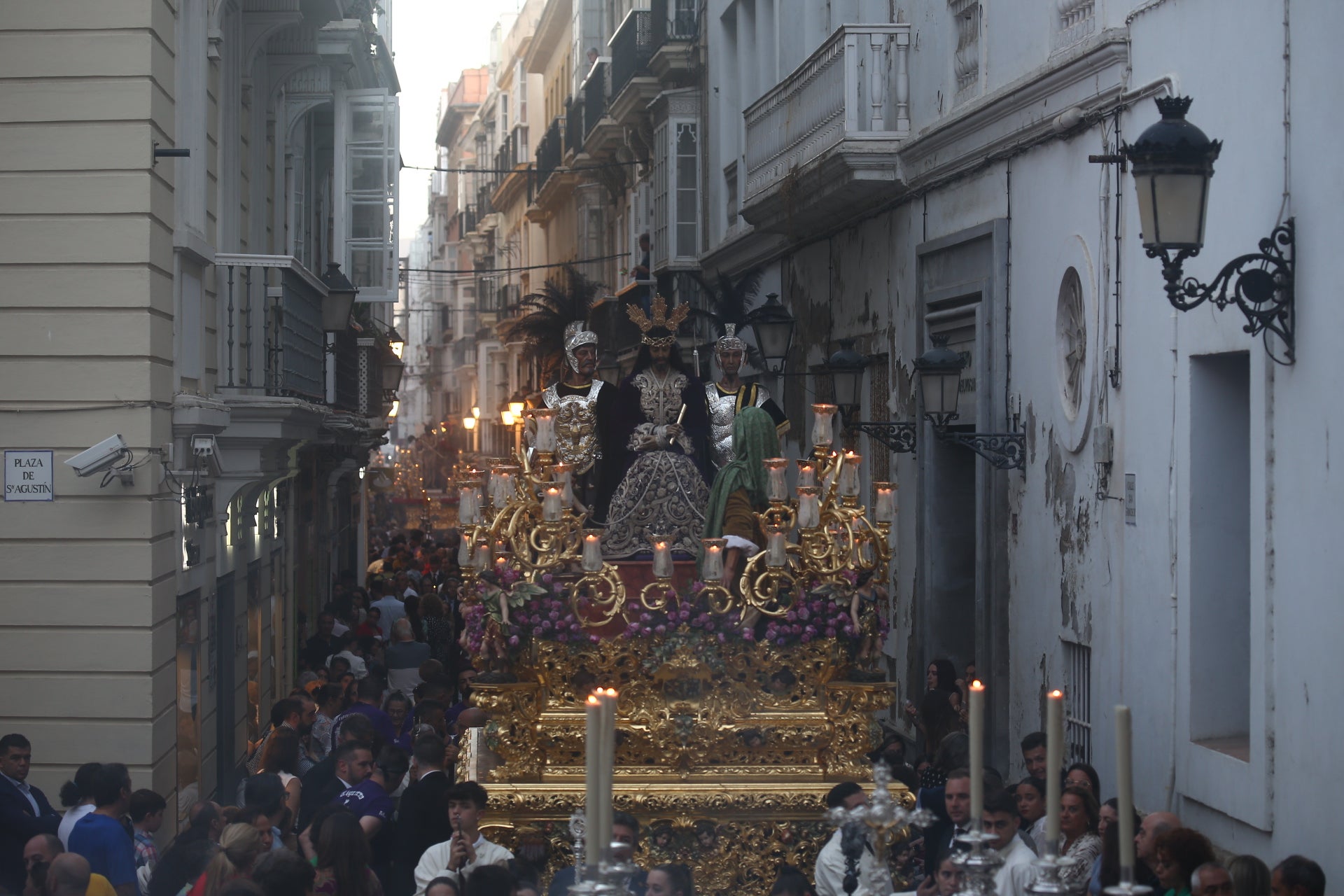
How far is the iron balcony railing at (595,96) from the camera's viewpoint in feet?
Answer: 105

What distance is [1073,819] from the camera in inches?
279

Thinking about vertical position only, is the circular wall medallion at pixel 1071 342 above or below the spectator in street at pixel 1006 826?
above

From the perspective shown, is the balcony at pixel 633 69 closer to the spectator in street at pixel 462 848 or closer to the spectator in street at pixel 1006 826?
the spectator in street at pixel 462 848

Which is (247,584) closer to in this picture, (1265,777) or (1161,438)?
(1161,438)

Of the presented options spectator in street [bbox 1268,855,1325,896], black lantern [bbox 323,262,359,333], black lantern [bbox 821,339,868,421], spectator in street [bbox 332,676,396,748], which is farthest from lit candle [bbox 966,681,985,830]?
black lantern [bbox 323,262,359,333]

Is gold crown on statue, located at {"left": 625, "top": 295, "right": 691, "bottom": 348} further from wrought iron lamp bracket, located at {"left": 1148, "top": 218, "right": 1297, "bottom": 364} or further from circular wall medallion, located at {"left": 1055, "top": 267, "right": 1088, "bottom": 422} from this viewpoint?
wrought iron lamp bracket, located at {"left": 1148, "top": 218, "right": 1297, "bottom": 364}

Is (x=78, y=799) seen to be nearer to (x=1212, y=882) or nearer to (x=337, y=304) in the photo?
(x=1212, y=882)

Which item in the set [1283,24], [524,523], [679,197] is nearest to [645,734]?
[524,523]

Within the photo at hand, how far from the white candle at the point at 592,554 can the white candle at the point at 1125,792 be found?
16.7 feet

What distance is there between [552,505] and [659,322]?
2.07 m

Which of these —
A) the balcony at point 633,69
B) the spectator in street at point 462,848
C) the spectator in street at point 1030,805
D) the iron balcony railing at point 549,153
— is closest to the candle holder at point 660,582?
the spectator in street at point 462,848

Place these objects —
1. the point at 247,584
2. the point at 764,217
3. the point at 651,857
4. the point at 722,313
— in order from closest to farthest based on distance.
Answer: the point at 651,857
the point at 247,584
the point at 764,217
the point at 722,313

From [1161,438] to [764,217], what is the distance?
8.73 m

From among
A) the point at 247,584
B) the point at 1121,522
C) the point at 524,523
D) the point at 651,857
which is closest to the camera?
the point at 651,857
